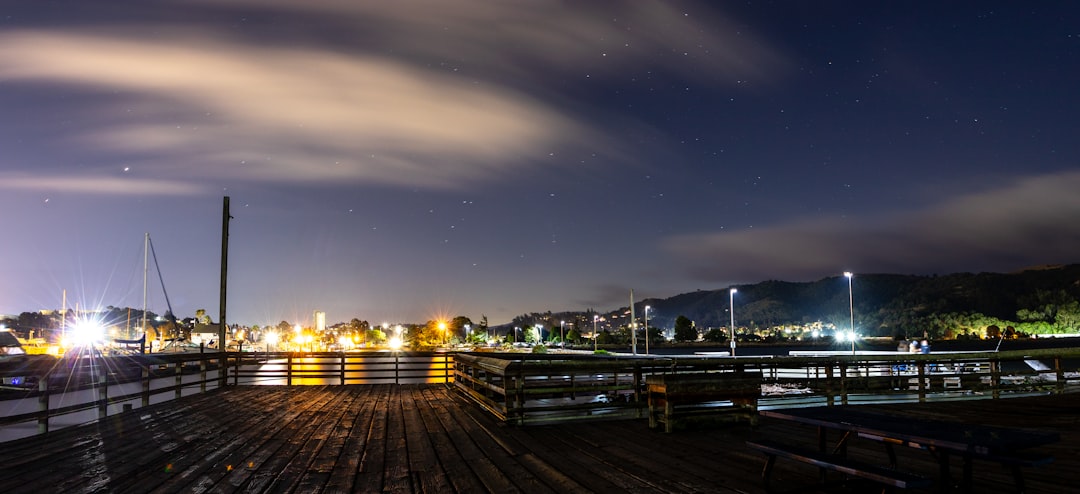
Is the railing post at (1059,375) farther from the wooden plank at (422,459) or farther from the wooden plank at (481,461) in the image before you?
the wooden plank at (422,459)

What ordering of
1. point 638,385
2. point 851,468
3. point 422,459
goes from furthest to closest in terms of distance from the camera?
point 638,385, point 422,459, point 851,468

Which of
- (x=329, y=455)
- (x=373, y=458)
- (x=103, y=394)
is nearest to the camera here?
(x=373, y=458)

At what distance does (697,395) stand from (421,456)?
422cm

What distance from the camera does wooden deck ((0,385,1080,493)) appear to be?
6.45 metres

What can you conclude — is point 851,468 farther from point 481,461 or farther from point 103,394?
point 103,394

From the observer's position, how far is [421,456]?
794 cm

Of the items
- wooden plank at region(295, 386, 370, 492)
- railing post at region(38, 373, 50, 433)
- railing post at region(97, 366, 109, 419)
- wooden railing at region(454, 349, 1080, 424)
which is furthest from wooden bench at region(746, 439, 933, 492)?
railing post at region(97, 366, 109, 419)

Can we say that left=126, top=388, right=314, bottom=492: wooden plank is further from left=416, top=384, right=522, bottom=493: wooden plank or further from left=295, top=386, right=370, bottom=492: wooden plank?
left=416, top=384, right=522, bottom=493: wooden plank

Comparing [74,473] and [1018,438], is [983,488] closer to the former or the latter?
[1018,438]

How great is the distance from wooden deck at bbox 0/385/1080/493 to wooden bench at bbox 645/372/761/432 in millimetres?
273

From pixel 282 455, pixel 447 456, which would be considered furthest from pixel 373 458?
pixel 282 455

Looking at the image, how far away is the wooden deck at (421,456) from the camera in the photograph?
6445mm

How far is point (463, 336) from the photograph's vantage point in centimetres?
18300

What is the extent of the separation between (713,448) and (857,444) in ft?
6.46
